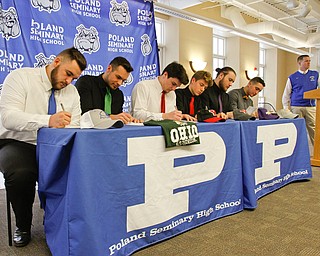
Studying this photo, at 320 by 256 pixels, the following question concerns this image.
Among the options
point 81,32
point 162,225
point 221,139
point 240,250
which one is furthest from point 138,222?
point 81,32

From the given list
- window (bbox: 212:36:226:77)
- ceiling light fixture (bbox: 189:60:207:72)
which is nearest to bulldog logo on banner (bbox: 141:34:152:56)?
ceiling light fixture (bbox: 189:60:207:72)

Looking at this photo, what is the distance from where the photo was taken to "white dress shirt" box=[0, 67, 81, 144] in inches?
63.5

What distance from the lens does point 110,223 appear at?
59.3 inches

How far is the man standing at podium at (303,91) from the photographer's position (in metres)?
4.57

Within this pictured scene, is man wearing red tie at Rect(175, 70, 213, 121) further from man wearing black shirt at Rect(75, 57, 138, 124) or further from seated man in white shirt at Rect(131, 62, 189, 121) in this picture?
man wearing black shirt at Rect(75, 57, 138, 124)

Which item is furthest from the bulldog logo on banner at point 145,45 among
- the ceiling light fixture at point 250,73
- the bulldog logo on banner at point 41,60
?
the ceiling light fixture at point 250,73

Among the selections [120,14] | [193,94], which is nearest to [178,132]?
[193,94]

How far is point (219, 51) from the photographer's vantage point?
7.49m

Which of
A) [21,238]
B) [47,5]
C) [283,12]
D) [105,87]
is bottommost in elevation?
[21,238]

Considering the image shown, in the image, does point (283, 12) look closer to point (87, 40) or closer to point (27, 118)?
point (87, 40)

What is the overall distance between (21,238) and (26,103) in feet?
2.35

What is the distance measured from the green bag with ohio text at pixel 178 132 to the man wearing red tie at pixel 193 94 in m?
0.90

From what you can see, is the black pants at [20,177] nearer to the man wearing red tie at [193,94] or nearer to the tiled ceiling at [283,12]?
the man wearing red tie at [193,94]

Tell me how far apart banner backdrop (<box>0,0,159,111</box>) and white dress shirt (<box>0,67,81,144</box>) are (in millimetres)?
1105
